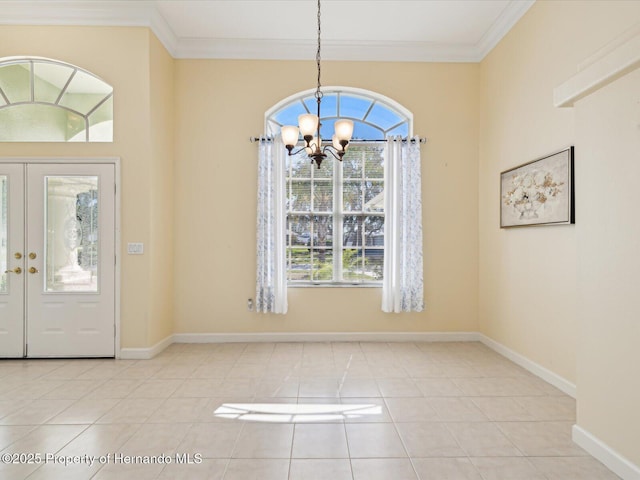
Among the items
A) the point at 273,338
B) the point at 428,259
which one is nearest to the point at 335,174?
the point at 428,259

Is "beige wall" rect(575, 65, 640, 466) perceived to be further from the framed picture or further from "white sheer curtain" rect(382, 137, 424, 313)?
"white sheer curtain" rect(382, 137, 424, 313)

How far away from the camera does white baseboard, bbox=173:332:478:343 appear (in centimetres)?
516

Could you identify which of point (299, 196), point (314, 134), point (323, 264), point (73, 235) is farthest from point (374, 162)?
point (73, 235)

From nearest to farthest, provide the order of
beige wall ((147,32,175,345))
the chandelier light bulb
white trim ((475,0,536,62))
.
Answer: the chandelier light bulb
white trim ((475,0,536,62))
beige wall ((147,32,175,345))

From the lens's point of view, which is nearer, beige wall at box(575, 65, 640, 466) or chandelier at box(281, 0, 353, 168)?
beige wall at box(575, 65, 640, 466)

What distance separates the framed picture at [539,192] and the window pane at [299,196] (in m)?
2.34

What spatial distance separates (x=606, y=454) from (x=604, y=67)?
2.22m

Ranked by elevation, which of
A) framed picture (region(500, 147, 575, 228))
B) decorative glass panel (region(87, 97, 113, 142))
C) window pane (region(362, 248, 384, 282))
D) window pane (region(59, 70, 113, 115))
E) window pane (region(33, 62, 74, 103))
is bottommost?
window pane (region(362, 248, 384, 282))

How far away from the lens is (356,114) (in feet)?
17.6

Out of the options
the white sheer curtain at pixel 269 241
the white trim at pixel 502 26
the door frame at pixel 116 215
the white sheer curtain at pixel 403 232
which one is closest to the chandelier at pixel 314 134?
the white sheer curtain at pixel 269 241

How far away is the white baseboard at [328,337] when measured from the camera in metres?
5.16

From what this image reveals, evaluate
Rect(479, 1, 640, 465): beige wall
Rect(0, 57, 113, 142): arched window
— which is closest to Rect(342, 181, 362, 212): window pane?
Rect(479, 1, 640, 465): beige wall

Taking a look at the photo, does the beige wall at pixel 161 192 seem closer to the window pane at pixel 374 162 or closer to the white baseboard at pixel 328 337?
the white baseboard at pixel 328 337

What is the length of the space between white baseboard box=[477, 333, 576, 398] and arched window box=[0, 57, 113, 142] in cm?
497
